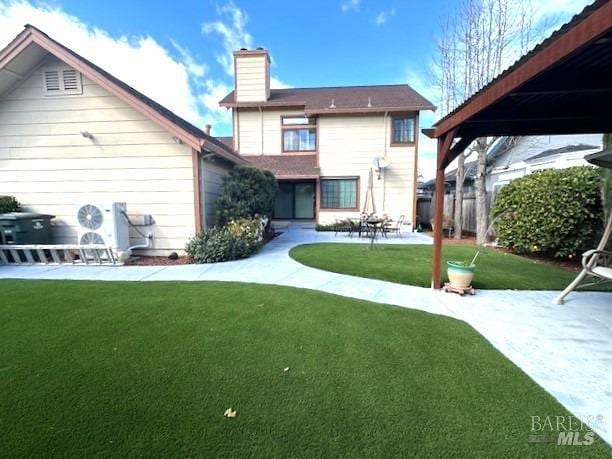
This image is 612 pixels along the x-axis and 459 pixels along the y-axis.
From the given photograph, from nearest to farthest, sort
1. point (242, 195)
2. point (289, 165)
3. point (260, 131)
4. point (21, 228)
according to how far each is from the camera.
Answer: point (21, 228) → point (242, 195) → point (289, 165) → point (260, 131)

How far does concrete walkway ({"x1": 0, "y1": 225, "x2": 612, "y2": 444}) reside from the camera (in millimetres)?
2326

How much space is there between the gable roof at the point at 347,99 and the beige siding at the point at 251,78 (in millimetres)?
401

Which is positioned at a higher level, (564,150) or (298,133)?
(298,133)

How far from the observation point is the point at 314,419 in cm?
190

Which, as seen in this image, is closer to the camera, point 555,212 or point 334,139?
point 555,212

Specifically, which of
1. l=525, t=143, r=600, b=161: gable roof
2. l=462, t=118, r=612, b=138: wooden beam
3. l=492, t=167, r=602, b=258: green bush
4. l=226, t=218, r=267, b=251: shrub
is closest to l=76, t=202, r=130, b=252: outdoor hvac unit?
l=226, t=218, r=267, b=251: shrub

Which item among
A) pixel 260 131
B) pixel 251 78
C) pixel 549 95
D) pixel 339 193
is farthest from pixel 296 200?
pixel 549 95

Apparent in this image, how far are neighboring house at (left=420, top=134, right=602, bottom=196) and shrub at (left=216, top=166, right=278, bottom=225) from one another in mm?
7602

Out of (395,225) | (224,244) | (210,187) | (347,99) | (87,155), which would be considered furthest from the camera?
(347,99)

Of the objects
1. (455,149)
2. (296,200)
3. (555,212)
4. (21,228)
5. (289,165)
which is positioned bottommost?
(21,228)

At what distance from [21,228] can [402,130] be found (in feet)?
42.3

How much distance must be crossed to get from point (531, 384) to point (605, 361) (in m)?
1.02

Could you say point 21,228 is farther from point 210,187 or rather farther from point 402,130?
point 402,130

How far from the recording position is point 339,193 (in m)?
13.1
